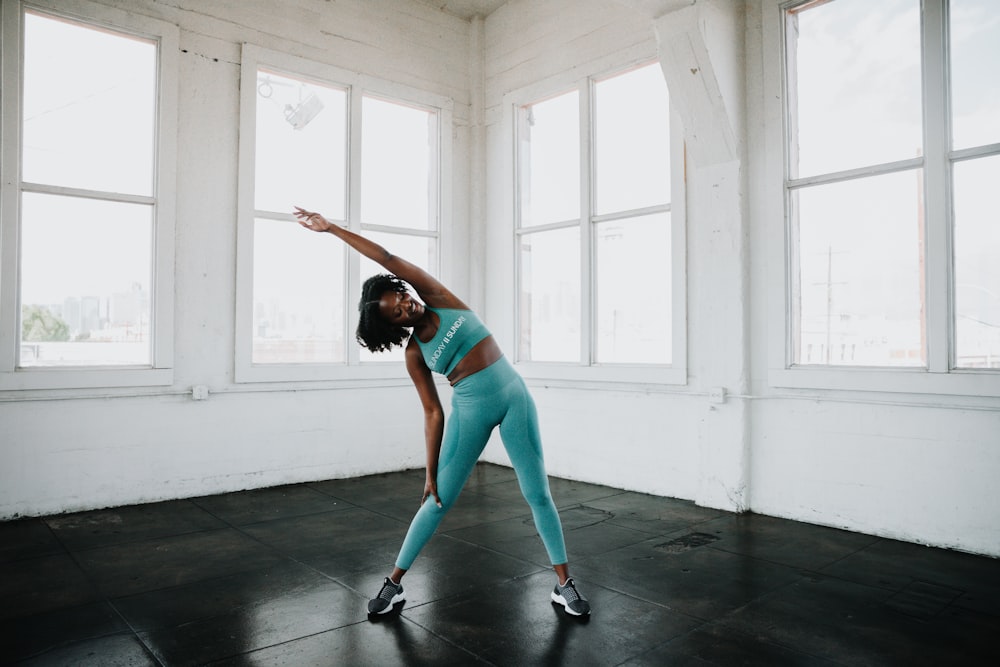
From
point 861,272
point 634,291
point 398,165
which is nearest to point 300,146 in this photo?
point 398,165

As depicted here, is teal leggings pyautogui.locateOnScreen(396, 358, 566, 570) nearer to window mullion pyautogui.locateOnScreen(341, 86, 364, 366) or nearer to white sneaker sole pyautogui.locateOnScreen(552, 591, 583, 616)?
white sneaker sole pyautogui.locateOnScreen(552, 591, 583, 616)

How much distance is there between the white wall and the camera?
4.63 m

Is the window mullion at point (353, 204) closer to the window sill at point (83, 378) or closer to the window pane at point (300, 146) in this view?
the window pane at point (300, 146)

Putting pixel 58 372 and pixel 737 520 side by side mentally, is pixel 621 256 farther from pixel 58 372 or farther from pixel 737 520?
pixel 58 372

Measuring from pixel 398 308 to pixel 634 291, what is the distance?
3.34 meters

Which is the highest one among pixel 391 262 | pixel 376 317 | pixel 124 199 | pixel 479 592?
pixel 124 199

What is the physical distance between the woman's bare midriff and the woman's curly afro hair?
0.90ft

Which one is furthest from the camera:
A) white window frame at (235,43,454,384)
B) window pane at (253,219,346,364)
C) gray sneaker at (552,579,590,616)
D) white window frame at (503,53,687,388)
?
window pane at (253,219,346,364)

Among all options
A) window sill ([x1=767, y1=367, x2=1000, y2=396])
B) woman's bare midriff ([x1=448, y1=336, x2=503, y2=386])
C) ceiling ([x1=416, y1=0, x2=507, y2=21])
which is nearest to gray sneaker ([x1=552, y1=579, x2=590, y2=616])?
woman's bare midriff ([x1=448, y1=336, x2=503, y2=386])

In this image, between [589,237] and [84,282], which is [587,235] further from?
[84,282]

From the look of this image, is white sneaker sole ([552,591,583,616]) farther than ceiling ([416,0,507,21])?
No

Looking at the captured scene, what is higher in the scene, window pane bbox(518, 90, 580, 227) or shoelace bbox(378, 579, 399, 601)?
window pane bbox(518, 90, 580, 227)

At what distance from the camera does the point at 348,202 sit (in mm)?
6059

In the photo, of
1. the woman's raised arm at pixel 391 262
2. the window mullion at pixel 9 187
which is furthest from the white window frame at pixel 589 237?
the window mullion at pixel 9 187
